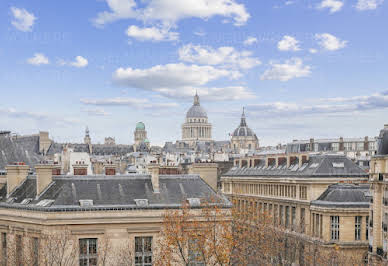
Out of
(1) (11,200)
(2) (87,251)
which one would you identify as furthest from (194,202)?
(1) (11,200)

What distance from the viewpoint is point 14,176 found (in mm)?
52750

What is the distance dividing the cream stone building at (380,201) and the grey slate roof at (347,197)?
12.9m

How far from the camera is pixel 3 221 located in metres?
50.4

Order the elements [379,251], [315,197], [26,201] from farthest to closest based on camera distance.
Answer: [315,197] → [379,251] → [26,201]

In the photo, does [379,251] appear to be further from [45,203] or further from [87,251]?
[45,203]

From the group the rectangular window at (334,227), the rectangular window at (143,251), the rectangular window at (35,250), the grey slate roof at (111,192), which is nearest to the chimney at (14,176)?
the grey slate roof at (111,192)

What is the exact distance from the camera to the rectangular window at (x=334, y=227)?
63750mm

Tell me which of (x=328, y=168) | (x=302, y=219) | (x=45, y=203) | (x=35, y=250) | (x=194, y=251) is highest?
(x=328, y=168)

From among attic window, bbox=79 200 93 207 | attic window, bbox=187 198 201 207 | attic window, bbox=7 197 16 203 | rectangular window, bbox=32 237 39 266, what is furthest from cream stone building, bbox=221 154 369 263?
attic window, bbox=7 197 16 203

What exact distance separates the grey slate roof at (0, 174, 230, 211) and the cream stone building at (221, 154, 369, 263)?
442cm

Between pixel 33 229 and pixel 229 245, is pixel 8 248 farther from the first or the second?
pixel 229 245

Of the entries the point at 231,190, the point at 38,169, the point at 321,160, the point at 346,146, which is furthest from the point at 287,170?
the point at 346,146

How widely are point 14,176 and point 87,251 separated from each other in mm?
12032

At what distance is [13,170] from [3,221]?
5004 mm
